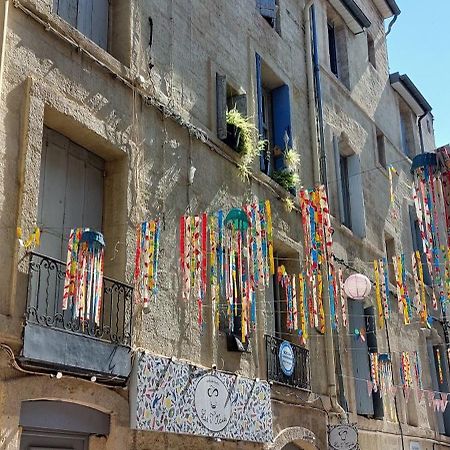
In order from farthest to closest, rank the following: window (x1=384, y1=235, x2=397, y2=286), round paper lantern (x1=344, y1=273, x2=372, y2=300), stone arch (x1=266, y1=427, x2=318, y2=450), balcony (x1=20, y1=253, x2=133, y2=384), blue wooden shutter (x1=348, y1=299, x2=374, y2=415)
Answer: window (x1=384, y1=235, x2=397, y2=286) → blue wooden shutter (x1=348, y1=299, x2=374, y2=415) → round paper lantern (x1=344, y1=273, x2=372, y2=300) → stone arch (x1=266, y1=427, x2=318, y2=450) → balcony (x1=20, y1=253, x2=133, y2=384)

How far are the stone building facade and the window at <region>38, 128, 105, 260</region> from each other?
2 centimetres

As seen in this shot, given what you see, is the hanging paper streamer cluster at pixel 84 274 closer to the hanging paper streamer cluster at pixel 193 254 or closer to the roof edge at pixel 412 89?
the hanging paper streamer cluster at pixel 193 254

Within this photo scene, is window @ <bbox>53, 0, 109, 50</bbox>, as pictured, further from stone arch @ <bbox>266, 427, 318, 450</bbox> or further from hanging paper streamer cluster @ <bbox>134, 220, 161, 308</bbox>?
stone arch @ <bbox>266, 427, 318, 450</bbox>

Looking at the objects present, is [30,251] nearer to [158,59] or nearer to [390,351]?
[158,59]

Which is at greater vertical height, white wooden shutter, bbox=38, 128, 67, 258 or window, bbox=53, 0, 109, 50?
window, bbox=53, 0, 109, 50

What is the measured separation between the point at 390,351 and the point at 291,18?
281 inches

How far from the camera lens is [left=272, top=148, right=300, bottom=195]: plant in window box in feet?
40.5

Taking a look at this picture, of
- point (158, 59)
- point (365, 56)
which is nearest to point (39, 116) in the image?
point (158, 59)

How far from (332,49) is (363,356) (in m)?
7.19

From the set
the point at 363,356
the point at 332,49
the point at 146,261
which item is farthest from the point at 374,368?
the point at 332,49

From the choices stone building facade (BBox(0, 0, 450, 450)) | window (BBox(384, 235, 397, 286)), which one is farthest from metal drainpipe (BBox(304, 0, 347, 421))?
window (BBox(384, 235, 397, 286))

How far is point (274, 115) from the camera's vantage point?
13133mm

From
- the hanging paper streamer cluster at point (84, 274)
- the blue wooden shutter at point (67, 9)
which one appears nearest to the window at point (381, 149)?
the blue wooden shutter at point (67, 9)

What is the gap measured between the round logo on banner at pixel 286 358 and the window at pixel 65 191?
3.85 metres
